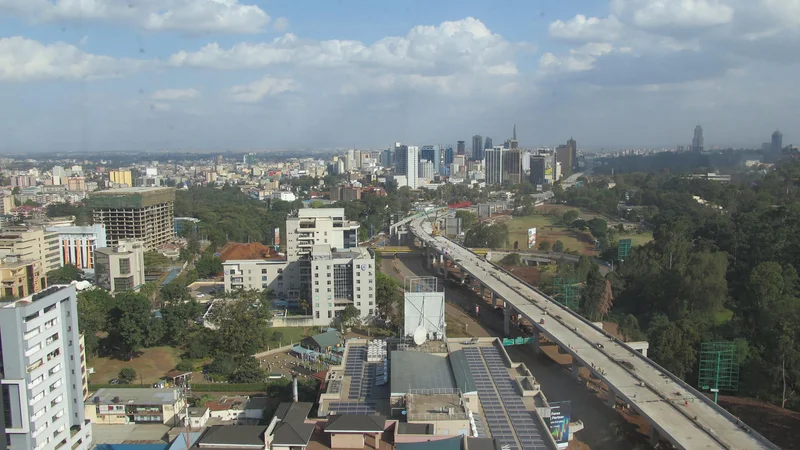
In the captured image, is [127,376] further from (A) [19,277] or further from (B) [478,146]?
(B) [478,146]

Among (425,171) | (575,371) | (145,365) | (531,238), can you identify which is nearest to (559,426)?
(575,371)

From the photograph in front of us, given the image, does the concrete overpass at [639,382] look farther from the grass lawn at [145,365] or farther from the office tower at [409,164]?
the office tower at [409,164]

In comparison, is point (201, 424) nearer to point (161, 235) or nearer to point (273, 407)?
point (273, 407)

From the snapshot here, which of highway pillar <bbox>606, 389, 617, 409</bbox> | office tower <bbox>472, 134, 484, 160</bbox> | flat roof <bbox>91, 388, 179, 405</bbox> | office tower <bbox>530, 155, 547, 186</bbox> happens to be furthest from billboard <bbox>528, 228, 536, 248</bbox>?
office tower <bbox>472, 134, 484, 160</bbox>

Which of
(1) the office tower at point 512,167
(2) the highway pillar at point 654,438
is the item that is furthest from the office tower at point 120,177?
(2) the highway pillar at point 654,438

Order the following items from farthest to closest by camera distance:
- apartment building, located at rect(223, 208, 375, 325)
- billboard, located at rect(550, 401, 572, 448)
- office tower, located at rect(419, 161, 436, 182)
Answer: office tower, located at rect(419, 161, 436, 182)
apartment building, located at rect(223, 208, 375, 325)
billboard, located at rect(550, 401, 572, 448)

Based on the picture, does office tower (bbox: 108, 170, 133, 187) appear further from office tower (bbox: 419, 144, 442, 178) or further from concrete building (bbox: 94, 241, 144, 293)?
office tower (bbox: 419, 144, 442, 178)
